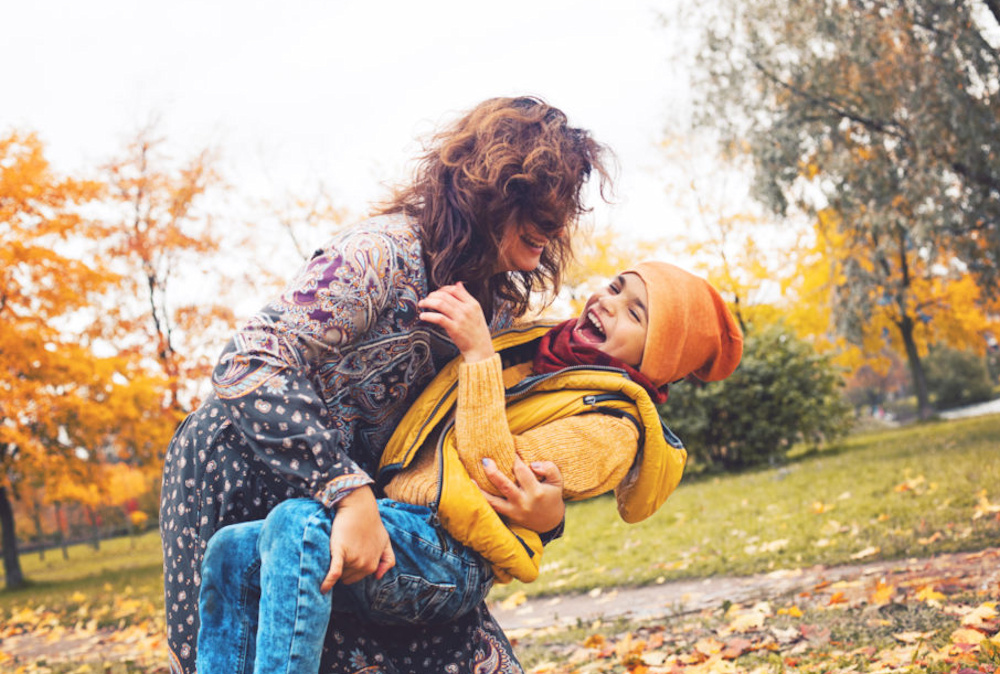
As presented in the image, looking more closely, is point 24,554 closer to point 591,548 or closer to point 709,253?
point 709,253

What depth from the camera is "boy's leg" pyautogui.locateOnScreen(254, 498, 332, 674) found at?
66.5 inches

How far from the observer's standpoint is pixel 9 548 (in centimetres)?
1775

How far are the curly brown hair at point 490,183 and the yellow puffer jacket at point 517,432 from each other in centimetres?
29

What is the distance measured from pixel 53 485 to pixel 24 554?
3012cm

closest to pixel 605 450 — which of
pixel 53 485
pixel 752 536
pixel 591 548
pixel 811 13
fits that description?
pixel 752 536

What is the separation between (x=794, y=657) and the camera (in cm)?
374

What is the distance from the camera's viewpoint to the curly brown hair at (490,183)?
6.77 feet

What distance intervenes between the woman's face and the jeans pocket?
0.85m

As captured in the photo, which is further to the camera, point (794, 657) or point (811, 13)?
point (811, 13)

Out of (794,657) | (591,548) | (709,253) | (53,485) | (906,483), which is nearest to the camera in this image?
(794,657)

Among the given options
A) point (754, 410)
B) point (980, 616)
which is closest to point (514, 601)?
point (980, 616)

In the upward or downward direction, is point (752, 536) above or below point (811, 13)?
below

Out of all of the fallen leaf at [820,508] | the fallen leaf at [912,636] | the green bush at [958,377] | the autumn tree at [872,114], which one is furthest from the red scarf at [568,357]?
the green bush at [958,377]

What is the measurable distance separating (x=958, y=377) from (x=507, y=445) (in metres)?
52.2
